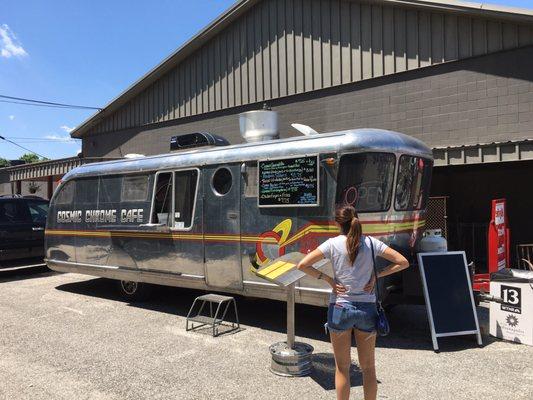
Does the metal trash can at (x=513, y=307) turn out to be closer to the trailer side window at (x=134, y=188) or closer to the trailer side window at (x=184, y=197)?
the trailer side window at (x=184, y=197)

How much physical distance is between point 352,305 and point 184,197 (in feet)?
13.5

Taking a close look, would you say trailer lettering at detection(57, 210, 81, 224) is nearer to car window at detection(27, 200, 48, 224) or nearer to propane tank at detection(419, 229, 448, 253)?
car window at detection(27, 200, 48, 224)

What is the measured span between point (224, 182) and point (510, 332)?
13.3 feet

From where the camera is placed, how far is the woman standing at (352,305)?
3.41 meters

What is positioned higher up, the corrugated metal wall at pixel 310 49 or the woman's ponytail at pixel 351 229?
the corrugated metal wall at pixel 310 49

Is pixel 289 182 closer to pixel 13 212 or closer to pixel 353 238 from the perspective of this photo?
pixel 353 238

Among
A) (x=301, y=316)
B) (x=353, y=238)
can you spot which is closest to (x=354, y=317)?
(x=353, y=238)

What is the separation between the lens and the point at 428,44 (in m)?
9.90

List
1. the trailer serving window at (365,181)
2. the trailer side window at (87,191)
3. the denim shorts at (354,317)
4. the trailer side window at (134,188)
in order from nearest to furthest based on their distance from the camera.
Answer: the denim shorts at (354,317) < the trailer serving window at (365,181) < the trailer side window at (134,188) < the trailer side window at (87,191)

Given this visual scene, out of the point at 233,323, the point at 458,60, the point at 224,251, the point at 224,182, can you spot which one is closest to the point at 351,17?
the point at 458,60

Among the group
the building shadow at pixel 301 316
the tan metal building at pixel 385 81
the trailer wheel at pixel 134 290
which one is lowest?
the building shadow at pixel 301 316

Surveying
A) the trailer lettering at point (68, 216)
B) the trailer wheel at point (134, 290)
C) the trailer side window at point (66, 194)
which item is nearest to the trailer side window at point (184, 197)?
the trailer wheel at point (134, 290)

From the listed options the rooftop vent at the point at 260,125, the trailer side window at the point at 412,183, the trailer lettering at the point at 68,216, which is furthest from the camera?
the trailer lettering at the point at 68,216

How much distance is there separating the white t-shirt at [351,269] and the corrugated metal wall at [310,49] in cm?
742
